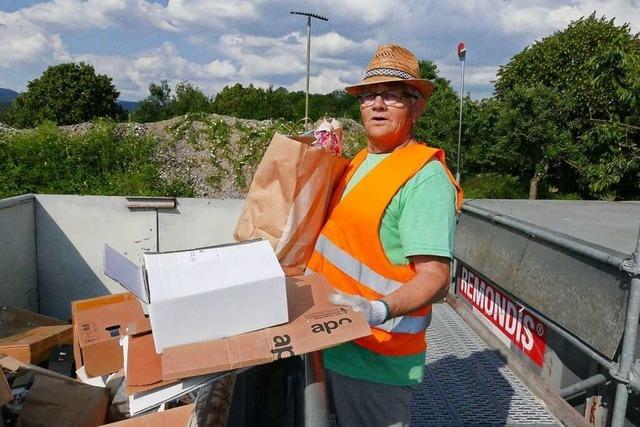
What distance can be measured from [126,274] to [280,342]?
47cm

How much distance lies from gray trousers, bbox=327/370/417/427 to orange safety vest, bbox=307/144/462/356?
0.53 ft

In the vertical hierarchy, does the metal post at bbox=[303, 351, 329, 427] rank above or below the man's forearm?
below

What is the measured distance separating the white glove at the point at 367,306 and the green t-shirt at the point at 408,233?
0.76ft

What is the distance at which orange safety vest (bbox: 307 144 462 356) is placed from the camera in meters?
1.86

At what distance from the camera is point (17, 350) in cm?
357

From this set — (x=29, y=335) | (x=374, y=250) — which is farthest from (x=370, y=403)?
(x=29, y=335)

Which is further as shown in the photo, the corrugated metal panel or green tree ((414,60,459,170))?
green tree ((414,60,459,170))

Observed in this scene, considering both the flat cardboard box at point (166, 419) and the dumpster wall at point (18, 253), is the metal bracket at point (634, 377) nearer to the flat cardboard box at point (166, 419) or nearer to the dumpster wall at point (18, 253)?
the flat cardboard box at point (166, 419)

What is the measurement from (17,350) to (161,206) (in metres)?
1.67

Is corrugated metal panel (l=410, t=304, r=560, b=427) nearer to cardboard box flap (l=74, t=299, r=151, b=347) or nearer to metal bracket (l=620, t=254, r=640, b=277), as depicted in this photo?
metal bracket (l=620, t=254, r=640, b=277)

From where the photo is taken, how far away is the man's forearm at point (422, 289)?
63.9 inches

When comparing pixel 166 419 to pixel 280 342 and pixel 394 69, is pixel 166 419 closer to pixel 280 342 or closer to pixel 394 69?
pixel 280 342

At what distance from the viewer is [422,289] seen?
166 centimetres

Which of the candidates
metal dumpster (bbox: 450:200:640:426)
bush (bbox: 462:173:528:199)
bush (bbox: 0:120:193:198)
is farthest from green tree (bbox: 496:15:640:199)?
bush (bbox: 0:120:193:198)
